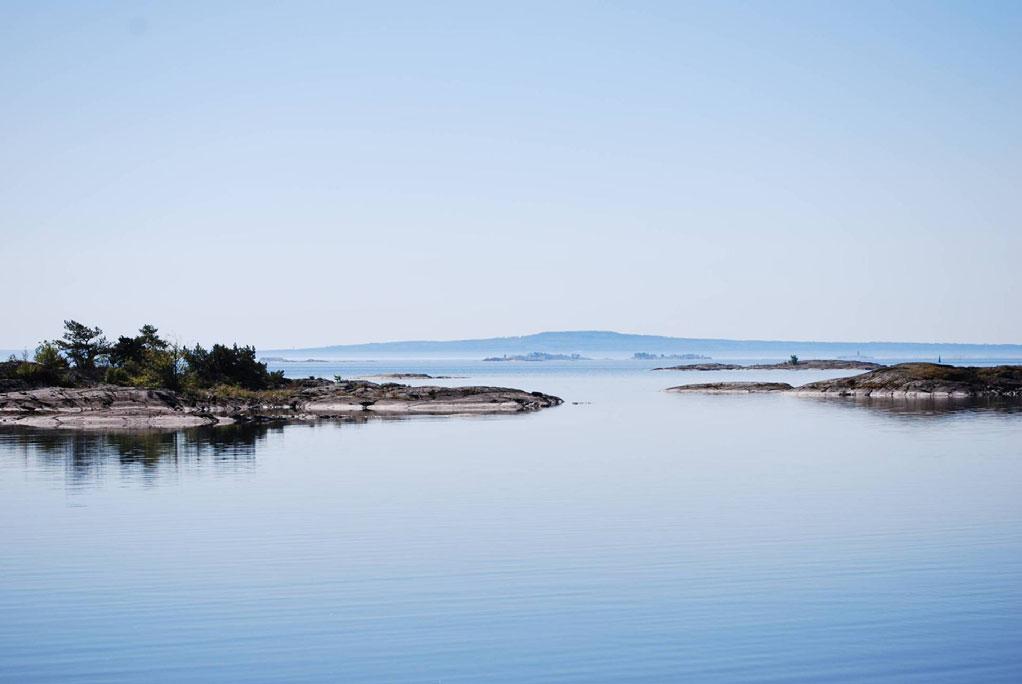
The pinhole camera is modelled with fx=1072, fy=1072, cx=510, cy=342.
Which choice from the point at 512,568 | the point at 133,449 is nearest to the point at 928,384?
the point at 133,449

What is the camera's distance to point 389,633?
18.9m

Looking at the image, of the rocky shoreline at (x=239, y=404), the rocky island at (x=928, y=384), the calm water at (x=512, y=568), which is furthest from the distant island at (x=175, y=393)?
the rocky island at (x=928, y=384)

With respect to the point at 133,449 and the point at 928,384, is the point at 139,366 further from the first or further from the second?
the point at 928,384

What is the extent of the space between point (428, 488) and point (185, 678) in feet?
75.2

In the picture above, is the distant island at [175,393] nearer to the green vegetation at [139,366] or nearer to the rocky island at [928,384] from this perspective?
the green vegetation at [139,366]

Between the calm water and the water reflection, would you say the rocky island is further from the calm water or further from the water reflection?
the water reflection

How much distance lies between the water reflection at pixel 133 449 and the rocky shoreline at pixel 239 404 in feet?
16.6

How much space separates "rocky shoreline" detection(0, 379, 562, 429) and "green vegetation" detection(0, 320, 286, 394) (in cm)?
361

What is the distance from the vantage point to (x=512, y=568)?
80.1ft

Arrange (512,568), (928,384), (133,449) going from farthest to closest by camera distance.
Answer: (928,384)
(133,449)
(512,568)

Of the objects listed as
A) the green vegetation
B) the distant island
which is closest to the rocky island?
the distant island

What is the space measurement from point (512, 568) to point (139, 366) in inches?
3059

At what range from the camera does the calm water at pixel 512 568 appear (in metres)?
17.4

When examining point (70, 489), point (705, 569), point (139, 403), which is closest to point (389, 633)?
point (705, 569)
